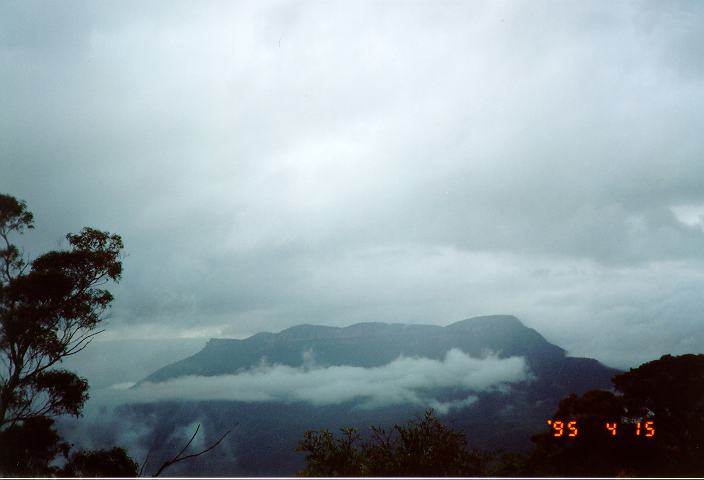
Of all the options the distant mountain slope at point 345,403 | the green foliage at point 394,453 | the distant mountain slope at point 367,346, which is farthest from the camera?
the distant mountain slope at point 367,346

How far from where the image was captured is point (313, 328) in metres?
194

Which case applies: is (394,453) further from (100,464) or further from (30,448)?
(30,448)

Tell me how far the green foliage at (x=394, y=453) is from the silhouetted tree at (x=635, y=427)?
4590 mm

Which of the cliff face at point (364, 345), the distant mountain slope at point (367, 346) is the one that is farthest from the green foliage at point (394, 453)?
the cliff face at point (364, 345)

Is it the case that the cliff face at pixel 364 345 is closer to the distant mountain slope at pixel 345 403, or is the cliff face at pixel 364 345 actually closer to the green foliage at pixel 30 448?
the distant mountain slope at pixel 345 403

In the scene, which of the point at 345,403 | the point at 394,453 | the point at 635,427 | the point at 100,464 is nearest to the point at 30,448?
the point at 100,464

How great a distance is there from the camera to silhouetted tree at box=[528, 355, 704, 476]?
18125 millimetres

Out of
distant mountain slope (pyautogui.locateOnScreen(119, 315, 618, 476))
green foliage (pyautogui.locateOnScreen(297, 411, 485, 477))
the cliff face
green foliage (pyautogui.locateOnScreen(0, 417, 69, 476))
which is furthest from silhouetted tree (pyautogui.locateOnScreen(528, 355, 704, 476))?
the cliff face

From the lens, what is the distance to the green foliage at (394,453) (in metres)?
13.6

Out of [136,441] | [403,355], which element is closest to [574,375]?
[403,355]

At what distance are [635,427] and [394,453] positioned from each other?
30.5 feet

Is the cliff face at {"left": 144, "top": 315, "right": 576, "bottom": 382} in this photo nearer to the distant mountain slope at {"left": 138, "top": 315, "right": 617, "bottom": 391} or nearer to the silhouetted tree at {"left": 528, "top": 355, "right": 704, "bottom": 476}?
the distant mountain slope at {"left": 138, "top": 315, "right": 617, "bottom": 391}

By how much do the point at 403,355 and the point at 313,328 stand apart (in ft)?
125

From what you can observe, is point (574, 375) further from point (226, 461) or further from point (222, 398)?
point (222, 398)
